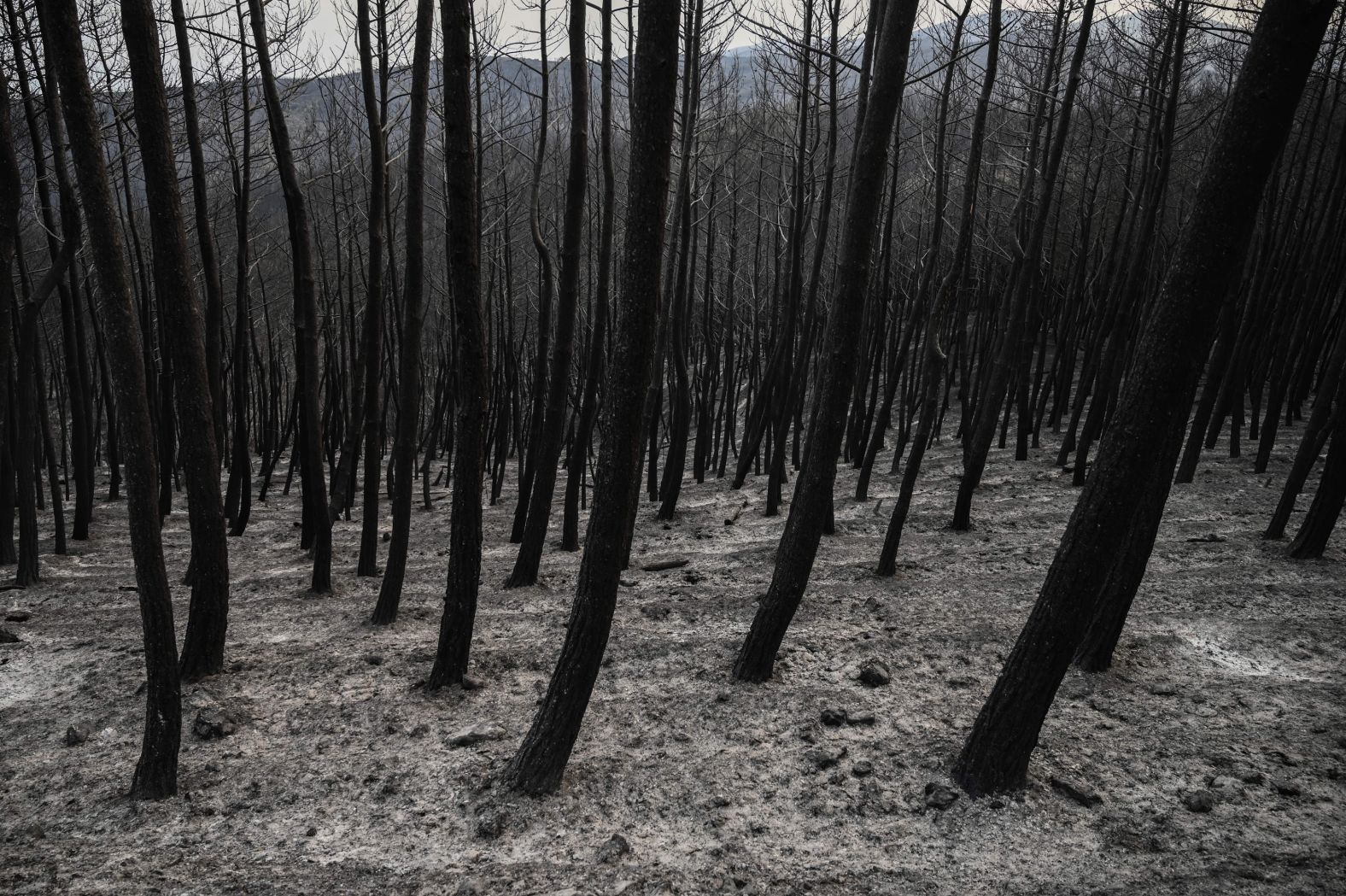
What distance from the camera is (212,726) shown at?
268cm

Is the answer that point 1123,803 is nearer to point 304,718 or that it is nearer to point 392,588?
point 304,718

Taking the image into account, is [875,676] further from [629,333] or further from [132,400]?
[132,400]

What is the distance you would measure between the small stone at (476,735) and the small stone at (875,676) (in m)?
1.29

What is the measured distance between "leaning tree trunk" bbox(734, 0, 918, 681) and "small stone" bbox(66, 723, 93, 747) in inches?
85.4

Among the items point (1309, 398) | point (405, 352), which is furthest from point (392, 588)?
point (1309, 398)

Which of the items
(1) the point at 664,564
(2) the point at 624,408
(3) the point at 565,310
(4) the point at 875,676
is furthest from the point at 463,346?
(1) the point at 664,564

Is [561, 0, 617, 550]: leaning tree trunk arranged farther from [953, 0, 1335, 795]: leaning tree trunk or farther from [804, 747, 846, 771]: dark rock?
[953, 0, 1335, 795]: leaning tree trunk

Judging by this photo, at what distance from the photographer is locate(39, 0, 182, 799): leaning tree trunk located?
6.75 ft

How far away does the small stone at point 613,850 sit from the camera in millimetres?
2105

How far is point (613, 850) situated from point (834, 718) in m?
0.92

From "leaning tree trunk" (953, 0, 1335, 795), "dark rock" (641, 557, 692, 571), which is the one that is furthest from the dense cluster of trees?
"dark rock" (641, 557, 692, 571)

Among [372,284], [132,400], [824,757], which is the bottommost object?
[824,757]

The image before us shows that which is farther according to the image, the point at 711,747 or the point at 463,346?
Result: the point at 463,346

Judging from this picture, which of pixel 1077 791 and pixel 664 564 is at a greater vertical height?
pixel 1077 791
